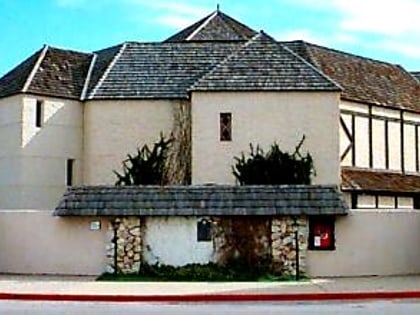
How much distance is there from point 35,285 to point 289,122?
57.3 feet

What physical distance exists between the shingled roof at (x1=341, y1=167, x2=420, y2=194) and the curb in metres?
18.0

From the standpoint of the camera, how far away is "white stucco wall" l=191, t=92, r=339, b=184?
3719 centimetres

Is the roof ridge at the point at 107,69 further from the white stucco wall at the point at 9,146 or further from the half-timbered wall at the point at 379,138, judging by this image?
the half-timbered wall at the point at 379,138

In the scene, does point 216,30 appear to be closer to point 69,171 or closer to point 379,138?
point 379,138

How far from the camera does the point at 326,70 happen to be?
42781 mm

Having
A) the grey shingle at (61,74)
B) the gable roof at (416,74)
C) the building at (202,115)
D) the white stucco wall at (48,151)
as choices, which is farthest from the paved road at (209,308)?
the gable roof at (416,74)

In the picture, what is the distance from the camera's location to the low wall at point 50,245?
86.1 ft

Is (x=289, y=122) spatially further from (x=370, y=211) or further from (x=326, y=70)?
(x=370, y=211)

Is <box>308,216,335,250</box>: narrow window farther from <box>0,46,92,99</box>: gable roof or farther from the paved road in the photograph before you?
<box>0,46,92,99</box>: gable roof

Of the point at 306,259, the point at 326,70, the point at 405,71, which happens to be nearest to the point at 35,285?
the point at 306,259

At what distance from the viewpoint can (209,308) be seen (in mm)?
17734

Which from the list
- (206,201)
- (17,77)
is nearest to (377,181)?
(206,201)

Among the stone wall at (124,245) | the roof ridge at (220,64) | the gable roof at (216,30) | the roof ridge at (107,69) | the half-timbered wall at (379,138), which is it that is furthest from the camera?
the gable roof at (216,30)

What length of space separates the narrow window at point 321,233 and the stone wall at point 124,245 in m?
5.35
